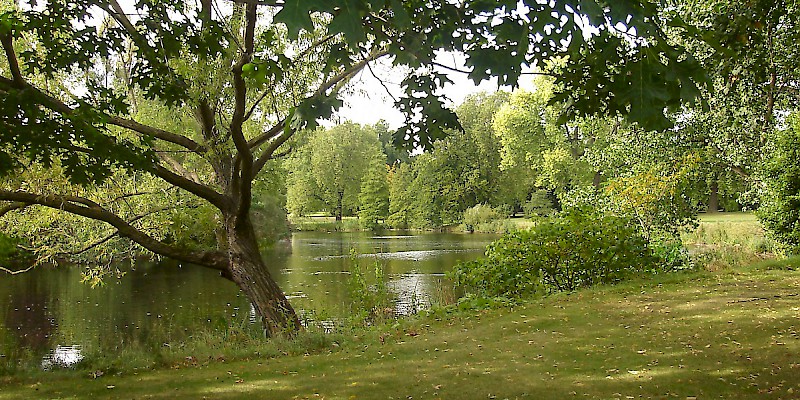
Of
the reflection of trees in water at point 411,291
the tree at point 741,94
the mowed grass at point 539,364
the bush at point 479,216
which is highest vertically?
the tree at point 741,94

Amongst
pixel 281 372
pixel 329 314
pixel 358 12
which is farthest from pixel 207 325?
pixel 358 12

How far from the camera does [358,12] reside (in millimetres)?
1896

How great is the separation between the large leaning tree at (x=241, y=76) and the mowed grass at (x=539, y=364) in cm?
188

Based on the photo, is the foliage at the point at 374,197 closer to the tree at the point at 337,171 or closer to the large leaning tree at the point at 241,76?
the tree at the point at 337,171

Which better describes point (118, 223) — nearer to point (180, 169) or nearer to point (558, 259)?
point (180, 169)

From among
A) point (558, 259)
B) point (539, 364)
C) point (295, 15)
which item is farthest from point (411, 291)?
point (295, 15)

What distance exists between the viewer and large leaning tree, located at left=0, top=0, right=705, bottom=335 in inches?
104

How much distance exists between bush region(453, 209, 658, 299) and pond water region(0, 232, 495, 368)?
1717mm

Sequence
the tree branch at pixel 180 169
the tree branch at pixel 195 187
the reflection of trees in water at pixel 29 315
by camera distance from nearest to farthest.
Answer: the tree branch at pixel 195 187 < the tree branch at pixel 180 169 < the reflection of trees in water at pixel 29 315

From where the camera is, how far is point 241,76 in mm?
7332

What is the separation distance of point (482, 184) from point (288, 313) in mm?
34749

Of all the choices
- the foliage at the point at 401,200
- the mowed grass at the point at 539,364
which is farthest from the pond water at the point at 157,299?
the foliage at the point at 401,200

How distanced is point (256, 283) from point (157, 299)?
8018 mm

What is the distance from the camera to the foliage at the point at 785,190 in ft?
37.9
